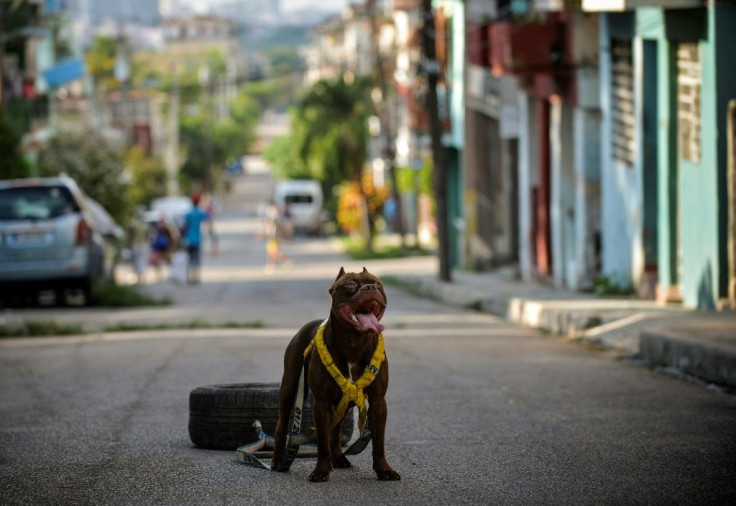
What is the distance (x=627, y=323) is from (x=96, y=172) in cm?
2787

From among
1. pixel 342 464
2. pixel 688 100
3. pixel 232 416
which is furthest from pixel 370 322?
pixel 688 100

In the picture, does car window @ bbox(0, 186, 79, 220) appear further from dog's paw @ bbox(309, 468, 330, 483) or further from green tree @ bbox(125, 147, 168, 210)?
green tree @ bbox(125, 147, 168, 210)

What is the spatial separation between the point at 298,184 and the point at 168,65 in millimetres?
104986

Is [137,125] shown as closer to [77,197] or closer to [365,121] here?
[365,121]

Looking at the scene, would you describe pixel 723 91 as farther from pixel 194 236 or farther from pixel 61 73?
pixel 61 73

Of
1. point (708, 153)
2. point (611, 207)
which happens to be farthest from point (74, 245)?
point (708, 153)

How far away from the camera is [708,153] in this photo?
54.9 ft

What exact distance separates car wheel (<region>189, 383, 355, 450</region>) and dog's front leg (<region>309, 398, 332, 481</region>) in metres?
1.10

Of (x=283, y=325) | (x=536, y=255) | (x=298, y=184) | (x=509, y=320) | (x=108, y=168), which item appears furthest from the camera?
(x=298, y=184)

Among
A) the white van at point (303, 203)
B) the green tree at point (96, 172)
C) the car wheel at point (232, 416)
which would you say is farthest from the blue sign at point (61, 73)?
the car wheel at point (232, 416)

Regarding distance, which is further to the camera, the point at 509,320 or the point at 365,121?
the point at 365,121

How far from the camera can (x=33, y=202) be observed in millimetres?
22438

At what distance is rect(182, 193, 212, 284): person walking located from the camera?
29953mm

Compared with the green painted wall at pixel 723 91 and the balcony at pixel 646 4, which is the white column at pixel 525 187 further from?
the green painted wall at pixel 723 91
